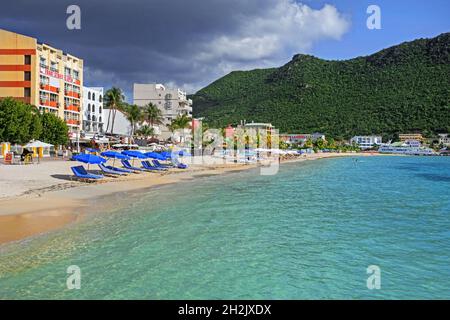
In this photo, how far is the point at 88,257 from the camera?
1074 cm

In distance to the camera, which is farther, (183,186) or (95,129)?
(95,129)

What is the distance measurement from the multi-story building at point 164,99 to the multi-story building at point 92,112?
35.7 meters

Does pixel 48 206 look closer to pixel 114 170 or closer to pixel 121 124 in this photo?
pixel 114 170

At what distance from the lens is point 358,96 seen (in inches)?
5935

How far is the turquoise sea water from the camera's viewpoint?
8812 mm

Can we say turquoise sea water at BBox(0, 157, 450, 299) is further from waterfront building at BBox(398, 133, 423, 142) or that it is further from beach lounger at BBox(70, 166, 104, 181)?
waterfront building at BBox(398, 133, 423, 142)

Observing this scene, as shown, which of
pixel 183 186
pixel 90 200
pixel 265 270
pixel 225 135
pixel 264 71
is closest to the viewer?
pixel 265 270

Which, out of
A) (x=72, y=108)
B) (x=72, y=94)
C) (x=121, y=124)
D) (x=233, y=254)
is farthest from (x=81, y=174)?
(x=121, y=124)

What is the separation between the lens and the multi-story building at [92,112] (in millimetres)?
69875

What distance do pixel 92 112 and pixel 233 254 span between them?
67298 millimetres

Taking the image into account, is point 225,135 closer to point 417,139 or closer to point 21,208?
point 21,208
